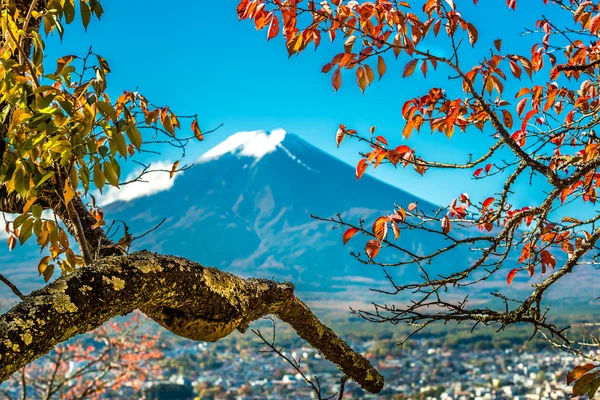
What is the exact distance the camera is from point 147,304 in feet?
5.13

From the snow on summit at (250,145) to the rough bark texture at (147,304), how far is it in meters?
90.1

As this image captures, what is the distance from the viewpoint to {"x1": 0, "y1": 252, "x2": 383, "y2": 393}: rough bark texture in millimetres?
1161

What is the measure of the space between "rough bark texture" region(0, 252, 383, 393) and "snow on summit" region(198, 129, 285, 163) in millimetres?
90096

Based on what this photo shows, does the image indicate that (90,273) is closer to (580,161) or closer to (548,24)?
(580,161)

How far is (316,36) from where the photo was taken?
2512 mm

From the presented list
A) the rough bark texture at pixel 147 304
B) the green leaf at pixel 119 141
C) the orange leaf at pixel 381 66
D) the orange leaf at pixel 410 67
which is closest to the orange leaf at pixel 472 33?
the orange leaf at pixel 410 67

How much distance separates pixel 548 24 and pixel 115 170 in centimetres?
309

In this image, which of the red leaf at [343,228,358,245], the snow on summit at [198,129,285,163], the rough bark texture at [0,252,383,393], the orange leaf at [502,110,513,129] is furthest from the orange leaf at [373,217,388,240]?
the snow on summit at [198,129,285,163]

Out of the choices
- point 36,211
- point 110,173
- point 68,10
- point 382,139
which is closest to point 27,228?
point 36,211

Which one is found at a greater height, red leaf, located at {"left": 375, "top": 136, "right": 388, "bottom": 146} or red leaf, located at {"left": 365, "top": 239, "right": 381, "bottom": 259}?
red leaf, located at {"left": 375, "top": 136, "right": 388, "bottom": 146}

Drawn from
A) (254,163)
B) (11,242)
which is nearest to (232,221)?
(254,163)

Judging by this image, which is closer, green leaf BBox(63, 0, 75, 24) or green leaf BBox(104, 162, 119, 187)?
green leaf BBox(104, 162, 119, 187)

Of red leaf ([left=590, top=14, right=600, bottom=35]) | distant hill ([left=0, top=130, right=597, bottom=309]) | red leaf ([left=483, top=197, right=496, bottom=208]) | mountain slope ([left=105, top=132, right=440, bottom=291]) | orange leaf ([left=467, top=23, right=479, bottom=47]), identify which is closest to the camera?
orange leaf ([left=467, top=23, right=479, bottom=47])

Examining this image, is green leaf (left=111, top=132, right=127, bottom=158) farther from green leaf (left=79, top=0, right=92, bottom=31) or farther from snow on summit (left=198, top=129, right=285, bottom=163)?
snow on summit (left=198, top=129, right=285, bottom=163)
